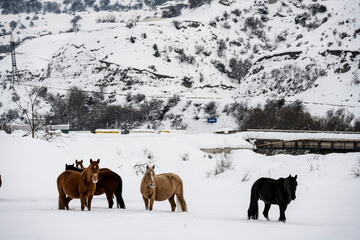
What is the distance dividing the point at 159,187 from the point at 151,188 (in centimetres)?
38

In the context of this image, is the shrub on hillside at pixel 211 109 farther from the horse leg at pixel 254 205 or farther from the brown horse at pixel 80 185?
the brown horse at pixel 80 185

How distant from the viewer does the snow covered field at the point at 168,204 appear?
7219 mm

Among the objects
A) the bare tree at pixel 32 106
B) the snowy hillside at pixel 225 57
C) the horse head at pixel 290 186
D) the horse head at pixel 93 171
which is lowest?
the horse head at pixel 290 186

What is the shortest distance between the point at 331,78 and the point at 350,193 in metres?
60.3

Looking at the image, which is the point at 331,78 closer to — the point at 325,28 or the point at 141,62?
the point at 325,28

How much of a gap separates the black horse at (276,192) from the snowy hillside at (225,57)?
54.8 metres

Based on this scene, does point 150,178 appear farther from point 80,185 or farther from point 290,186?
point 290,186

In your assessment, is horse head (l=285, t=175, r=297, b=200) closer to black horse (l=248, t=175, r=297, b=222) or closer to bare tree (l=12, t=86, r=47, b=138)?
black horse (l=248, t=175, r=297, b=222)

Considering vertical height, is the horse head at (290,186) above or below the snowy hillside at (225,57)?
below

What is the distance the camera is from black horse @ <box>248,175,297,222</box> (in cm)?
924

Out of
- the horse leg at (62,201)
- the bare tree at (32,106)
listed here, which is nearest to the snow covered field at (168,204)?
the horse leg at (62,201)

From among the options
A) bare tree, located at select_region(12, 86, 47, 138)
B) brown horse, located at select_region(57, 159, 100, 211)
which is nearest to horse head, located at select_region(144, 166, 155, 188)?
brown horse, located at select_region(57, 159, 100, 211)

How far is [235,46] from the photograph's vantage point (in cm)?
12625

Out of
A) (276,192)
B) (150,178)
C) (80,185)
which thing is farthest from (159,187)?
(276,192)
